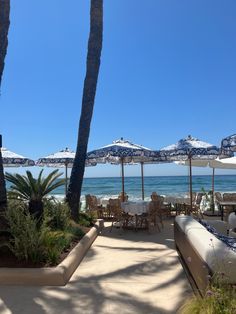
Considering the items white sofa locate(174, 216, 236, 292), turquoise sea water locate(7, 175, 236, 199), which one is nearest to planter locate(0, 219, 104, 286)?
white sofa locate(174, 216, 236, 292)

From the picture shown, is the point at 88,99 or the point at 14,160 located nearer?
the point at 88,99

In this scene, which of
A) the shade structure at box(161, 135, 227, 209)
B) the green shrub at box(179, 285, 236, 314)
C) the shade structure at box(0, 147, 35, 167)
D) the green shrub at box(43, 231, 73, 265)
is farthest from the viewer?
the shade structure at box(0, 147, 35, 167)

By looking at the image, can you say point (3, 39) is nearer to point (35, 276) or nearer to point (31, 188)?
point (31, 188)

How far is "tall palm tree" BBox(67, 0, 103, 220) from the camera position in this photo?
1079 cm

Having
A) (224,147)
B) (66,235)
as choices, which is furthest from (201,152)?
(66,235)

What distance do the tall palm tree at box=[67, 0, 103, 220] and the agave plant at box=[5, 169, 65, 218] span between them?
257 centimetres

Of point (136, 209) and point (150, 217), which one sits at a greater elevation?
point (136, 209)

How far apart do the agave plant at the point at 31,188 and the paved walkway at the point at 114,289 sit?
1.53m

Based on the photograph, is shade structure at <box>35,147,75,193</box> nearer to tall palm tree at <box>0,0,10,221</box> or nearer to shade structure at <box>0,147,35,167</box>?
shade structure at <box>0,147,35,167</box>

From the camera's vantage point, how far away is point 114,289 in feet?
17.4

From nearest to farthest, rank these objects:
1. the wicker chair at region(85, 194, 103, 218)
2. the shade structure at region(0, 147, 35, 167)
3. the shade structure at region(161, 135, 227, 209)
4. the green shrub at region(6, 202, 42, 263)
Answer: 1. the green shrub at region(6, 202, 42, 263)
2. the shade structure at region(161, 135, 227, 209)
3. the wicker chair at region(85, 194, 103, 218)
4. the shade structure at region(0, 147, 35, 167)

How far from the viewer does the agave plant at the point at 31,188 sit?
759cm

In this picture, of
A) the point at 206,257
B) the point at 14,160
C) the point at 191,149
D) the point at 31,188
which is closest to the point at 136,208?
the point at 191,149

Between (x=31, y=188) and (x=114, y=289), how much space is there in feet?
10.9
